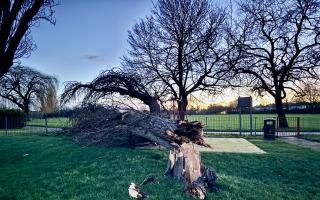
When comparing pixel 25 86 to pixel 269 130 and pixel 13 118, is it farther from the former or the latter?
pixel 269 130

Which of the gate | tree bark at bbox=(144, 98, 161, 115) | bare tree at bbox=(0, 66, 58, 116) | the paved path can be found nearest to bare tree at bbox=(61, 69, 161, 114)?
tree bark at bbox=(144, 98, 161, 115)

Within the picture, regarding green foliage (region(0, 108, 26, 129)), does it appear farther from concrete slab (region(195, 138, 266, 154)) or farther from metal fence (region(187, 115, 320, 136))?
concrete slab (region(195, 138, 266, 154))

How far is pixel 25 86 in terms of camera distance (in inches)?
1935

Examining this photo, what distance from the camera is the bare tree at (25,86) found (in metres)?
47.0

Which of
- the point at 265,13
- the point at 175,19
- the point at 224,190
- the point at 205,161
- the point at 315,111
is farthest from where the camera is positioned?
the point at 315,111

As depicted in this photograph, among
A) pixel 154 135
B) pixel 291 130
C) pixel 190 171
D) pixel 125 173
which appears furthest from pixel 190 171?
pixel 291 130

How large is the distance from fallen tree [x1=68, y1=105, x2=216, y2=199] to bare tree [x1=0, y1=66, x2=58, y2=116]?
38266 millimetres

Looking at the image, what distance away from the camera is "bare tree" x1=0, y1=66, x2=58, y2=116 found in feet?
154

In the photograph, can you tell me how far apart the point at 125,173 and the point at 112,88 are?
22.0 feet

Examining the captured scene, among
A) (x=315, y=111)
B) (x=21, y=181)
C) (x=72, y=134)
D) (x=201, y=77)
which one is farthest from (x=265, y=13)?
(x=315, y=111)

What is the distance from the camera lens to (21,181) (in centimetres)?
751

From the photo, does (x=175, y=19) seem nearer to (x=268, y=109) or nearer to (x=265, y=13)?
(x=265, y=13)

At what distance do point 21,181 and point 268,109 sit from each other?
4663 centimetres

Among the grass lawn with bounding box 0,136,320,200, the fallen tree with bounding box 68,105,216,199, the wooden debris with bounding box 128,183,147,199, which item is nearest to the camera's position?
the wooden debris with bounding box 128,183,147,199
